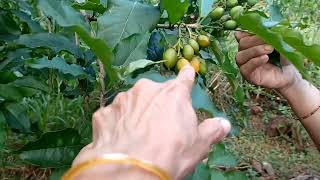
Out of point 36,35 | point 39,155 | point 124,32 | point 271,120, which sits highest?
point 124,32

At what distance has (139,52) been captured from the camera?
41.7 inches

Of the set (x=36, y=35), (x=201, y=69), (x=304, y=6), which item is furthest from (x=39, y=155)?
(x=304, y=6)

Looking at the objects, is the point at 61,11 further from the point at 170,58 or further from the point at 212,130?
the point at 212,130

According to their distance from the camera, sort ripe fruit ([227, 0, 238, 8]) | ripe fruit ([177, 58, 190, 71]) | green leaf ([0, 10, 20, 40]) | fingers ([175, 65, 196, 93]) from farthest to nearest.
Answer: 1. green leaf ([0, 10, 20, 40])
2. ripe fruit ([227, 0, 238, 8])
3. ripe fruit ([177, 58, 190, 71])
4. fingers ([175, 65, 196, 93])

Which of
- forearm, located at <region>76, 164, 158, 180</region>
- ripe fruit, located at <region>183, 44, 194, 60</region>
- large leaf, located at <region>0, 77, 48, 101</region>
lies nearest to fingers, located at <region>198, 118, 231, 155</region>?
forearm, located at <region>76, 164, 158, 180</region>

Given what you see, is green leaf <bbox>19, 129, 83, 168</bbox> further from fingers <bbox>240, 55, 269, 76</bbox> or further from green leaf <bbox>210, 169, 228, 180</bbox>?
fingers <bbox>240, 55, 269, 76</bbox>

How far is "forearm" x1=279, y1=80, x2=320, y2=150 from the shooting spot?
1.46m

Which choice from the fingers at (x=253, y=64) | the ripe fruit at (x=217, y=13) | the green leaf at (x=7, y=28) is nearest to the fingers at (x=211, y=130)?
the ripe fruit at (x=217, y=13)

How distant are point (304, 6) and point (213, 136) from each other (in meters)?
3.48

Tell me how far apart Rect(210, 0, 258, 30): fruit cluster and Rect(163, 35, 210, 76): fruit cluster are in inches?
2.1

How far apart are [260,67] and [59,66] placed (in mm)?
492

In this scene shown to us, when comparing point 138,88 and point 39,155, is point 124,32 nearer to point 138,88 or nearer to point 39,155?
point 138,88

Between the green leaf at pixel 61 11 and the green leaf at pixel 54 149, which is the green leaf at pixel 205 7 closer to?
the green leaf at pixel 61 11

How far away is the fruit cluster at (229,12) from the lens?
41.1 inches
